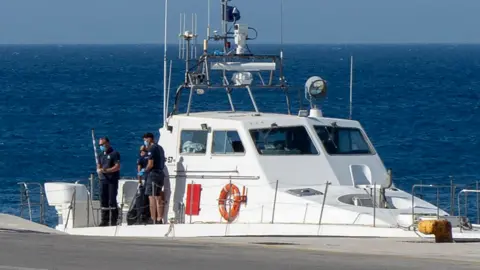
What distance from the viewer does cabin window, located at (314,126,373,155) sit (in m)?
18.9

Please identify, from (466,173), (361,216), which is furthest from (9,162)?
(361,216)

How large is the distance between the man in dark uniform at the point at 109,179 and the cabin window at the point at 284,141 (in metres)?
2.65

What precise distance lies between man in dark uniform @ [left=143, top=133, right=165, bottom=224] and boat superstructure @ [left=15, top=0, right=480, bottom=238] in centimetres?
20

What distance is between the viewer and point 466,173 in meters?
37.1

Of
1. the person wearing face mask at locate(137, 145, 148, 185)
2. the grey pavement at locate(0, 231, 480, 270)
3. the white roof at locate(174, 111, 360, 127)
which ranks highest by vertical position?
the white roof at locate(174, 111, 360, 127)

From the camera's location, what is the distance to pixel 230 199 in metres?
18.4

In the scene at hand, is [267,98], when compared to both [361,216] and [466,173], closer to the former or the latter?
[466,173]

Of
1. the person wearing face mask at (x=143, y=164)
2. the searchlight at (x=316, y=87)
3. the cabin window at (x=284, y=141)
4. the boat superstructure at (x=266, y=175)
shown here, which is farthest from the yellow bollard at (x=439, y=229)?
the person wearing face mask at (x=143, y=164)

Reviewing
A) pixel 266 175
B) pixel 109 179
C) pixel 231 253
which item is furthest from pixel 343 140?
pixel 231 253

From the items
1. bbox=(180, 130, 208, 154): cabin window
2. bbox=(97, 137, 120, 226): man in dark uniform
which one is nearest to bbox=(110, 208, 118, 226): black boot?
bbox=(97, 137, 120, 226): man in dark uniform

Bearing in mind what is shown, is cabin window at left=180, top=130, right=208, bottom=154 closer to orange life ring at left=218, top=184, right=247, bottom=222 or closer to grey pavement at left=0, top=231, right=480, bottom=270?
orange life ring at left=218, top=184, right=247, bottom=222

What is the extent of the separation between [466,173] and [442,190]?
25.3 ft

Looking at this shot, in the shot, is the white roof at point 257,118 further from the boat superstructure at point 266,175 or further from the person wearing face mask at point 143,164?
the person wearing face mask at point 143,164

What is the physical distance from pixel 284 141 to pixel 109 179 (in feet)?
10.00
